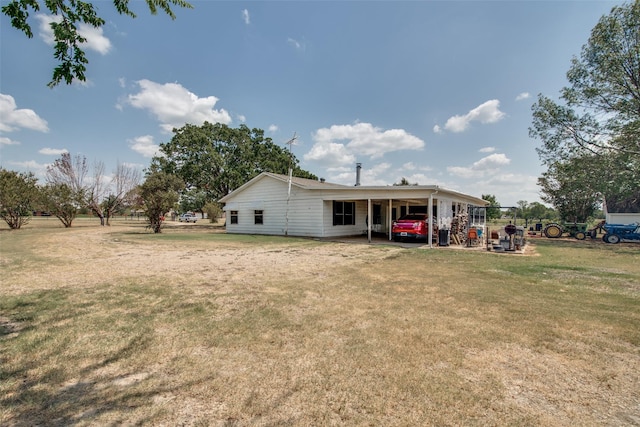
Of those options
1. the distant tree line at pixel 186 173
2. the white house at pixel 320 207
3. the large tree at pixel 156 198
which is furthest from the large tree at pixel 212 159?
the white house at pixel 320 207

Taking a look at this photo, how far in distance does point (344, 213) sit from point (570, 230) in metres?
14.3

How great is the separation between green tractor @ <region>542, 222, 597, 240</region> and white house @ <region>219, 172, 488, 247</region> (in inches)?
190

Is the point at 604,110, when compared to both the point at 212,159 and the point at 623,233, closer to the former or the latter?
the point at 623,233

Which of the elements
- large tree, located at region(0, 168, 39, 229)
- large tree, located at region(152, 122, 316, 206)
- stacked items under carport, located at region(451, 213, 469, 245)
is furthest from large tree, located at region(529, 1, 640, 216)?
large tree, located at region(0, 168, 39, 229)

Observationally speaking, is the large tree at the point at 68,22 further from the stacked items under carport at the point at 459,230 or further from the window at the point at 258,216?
the window at the point at 258,216

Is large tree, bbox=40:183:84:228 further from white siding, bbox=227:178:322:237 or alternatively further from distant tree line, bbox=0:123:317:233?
white siding, bbox=227:178:322:237

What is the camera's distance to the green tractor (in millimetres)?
17156

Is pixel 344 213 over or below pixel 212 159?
below

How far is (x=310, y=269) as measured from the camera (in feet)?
23.6

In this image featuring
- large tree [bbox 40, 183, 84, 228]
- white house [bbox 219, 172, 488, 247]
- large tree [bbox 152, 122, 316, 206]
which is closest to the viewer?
white house [bbox 219, 172, 488, 247]

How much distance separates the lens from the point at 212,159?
27.7 meters

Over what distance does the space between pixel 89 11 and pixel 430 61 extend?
15375 millimetres

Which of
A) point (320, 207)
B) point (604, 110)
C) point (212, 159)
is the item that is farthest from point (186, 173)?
point (604, 110)

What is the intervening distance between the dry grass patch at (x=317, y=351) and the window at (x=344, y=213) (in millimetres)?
10885
